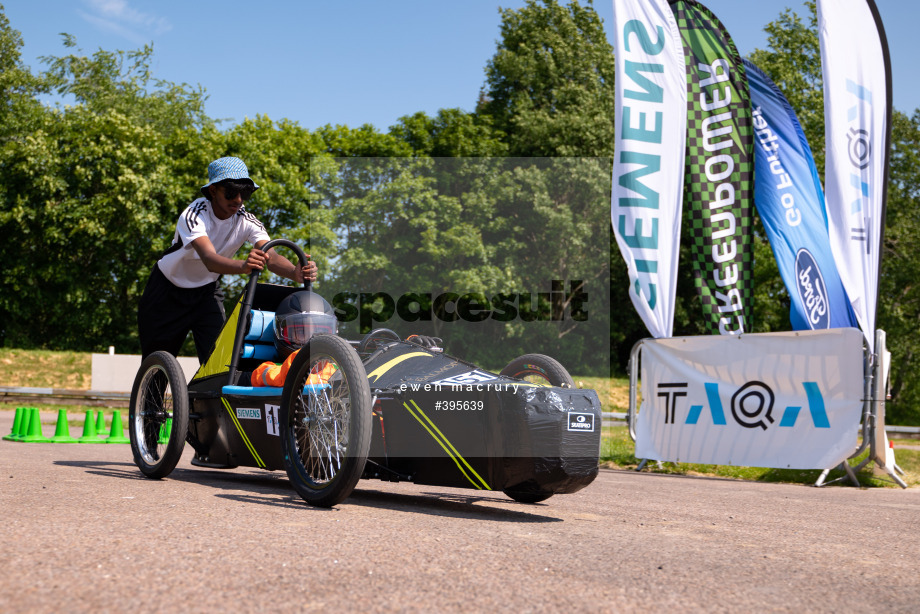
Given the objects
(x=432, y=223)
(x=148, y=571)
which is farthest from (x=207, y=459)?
(x=432, y=223)

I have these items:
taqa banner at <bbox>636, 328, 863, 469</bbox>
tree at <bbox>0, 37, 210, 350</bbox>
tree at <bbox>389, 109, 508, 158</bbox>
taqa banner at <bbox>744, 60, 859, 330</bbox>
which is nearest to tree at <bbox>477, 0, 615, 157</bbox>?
tree at <bbox>389, 109, 508, 158</bbox>

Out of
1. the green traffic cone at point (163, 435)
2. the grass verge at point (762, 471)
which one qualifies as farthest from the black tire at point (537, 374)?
the grass verge at point (762, 471)

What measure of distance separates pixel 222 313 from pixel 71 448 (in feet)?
11.4

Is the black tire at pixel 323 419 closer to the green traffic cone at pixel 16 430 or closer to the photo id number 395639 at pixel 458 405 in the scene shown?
the photo id number 395639 at pixel 458 405

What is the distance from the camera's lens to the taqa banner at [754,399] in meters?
8.69

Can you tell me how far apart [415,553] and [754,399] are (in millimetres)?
6897

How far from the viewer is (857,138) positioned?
10312 millimetres

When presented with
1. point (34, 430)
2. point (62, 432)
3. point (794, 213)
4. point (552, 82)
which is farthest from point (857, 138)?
point (552, 82)

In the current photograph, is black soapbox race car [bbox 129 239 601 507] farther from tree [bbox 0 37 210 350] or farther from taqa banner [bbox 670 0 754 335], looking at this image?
tree [bbox 0 37 210 350]

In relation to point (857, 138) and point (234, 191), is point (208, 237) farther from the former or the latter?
point (857, 138)

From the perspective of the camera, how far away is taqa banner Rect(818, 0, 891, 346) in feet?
32.9

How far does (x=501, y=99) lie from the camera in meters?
44.2

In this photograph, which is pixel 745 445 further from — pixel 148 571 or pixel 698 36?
pixel 148 571

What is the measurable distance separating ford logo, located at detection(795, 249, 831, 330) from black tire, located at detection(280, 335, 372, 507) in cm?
741
